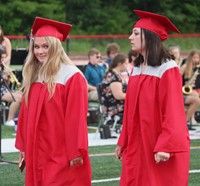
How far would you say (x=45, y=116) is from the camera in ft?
21.0

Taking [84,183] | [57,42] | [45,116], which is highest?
[57,42]

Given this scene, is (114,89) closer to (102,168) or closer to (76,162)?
(102,168)

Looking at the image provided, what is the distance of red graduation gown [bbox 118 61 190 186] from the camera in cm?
612

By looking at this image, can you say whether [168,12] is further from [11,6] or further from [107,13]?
[11,6]

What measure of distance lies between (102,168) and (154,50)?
3947 millimetres

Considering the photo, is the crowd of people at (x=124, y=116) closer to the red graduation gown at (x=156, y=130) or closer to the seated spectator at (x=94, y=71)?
the red graduation gown at (x=156, y=130)

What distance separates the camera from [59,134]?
251 inches

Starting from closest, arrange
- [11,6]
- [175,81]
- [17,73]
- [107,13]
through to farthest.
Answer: [175,81] → [17,73] → [11,6] → [107,13]

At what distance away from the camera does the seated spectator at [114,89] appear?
1301cm

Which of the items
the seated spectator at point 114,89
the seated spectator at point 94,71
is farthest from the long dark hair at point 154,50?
the seated spectator at point 94,71

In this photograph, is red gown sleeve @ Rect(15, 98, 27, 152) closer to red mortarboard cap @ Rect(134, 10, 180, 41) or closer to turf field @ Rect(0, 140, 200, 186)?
red mortarboard cap @ Rect(134, 10, 180, 41)

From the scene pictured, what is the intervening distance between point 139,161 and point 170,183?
30cm

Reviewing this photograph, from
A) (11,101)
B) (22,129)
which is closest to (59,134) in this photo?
(22,129)

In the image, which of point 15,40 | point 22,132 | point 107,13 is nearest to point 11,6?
point 107,13
